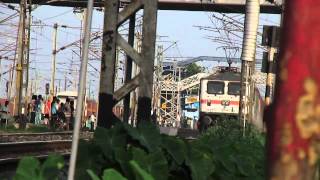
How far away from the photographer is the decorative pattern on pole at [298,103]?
69.3 inches

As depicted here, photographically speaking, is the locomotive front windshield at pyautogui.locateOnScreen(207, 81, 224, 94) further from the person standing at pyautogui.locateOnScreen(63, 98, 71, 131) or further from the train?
the person standing at pyautogui.locateOnScreen(63, 98, 71, 131)

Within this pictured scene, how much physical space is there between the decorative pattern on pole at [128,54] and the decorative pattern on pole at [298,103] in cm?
512

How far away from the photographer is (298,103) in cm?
178

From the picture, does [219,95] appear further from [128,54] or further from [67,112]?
[128,54]

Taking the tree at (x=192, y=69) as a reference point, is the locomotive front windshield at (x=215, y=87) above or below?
below

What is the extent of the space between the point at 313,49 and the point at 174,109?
8190 centimetres

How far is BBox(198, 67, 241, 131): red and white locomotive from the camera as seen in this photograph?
33500 mm

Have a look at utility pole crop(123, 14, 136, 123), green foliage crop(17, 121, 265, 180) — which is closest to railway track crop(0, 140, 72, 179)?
utility pole crop(123, 14, 136, 123)

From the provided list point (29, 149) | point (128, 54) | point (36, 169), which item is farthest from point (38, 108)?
point (36, 169)

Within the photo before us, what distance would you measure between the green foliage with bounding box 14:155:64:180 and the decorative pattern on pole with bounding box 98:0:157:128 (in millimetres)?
3087

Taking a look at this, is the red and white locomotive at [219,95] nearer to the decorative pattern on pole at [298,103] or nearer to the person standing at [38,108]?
the person standing at [38,108]

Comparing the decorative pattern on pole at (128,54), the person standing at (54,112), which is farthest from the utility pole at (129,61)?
the person standing at (54,112)

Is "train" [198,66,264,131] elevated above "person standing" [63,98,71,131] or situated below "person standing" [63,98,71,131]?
above

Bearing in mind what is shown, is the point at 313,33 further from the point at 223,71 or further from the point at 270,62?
the point at 223,71
